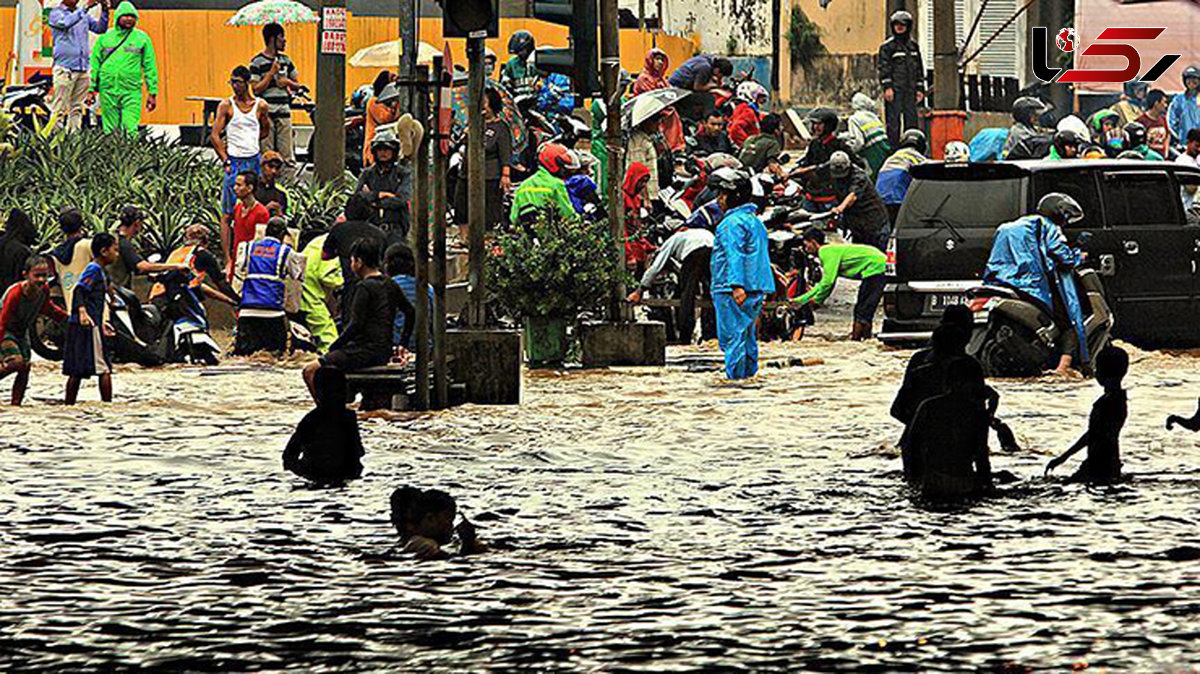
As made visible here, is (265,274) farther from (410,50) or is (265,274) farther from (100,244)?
(410,50)

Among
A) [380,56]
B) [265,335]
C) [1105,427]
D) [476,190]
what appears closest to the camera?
[1105,427]

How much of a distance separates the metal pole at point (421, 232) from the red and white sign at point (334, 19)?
7197mm

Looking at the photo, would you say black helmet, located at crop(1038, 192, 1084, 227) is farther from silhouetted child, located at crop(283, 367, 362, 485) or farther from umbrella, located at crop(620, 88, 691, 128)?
silhouetted child, located at crop(283, 367, 362, 485)

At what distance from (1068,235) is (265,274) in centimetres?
654

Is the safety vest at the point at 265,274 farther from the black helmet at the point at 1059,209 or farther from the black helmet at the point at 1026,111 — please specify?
the black helmet at the point at 1026,111

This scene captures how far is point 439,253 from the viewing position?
16484 mm

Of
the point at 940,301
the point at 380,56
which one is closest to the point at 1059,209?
the point at 940,301

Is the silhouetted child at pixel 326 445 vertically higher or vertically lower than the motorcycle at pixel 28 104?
lower

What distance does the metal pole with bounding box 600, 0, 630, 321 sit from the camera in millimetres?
20062

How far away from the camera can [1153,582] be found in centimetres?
986

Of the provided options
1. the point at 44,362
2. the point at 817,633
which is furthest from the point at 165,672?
the point at 44,362

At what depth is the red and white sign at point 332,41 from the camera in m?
23.4

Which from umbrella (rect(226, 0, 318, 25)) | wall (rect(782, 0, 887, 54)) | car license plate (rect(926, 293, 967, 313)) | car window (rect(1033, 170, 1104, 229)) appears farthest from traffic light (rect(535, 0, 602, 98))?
wall (rect(782, 0, 887, 54))

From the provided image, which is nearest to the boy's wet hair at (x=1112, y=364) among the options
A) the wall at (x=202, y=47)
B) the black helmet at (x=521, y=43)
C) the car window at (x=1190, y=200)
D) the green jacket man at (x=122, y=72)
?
the car window at (x=1190, y=200)
